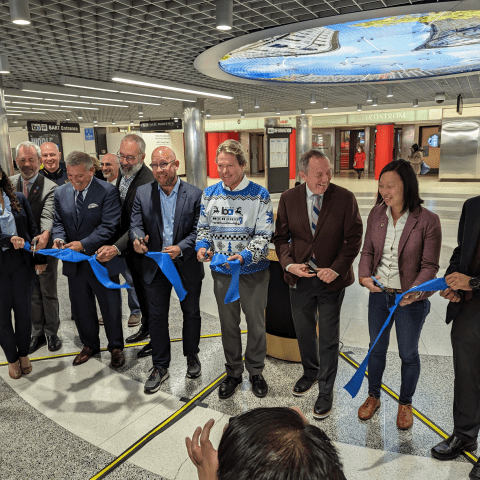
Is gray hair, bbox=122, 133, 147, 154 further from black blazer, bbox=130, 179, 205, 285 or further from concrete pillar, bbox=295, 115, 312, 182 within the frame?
concrete pillar, bbox=295, 115, 312, 182

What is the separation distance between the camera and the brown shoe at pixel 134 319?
4.40 meters

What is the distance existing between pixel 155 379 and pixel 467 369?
84.7 inches

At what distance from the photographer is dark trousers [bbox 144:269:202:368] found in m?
3.14

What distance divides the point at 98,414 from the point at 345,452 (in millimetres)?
1686

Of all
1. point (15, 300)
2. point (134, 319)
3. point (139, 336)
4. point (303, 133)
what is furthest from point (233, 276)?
point (303, 133)

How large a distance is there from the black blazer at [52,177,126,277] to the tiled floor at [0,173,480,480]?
38.0 inches

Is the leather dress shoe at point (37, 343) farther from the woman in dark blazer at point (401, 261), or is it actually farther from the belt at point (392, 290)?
the belt at point (392, 290)

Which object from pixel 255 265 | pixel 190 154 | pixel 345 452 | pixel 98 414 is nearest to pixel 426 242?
pixel 255 265

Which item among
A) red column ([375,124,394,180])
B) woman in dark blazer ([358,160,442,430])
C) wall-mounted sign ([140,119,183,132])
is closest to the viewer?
woman in dark blazer ([358,160,442,430])

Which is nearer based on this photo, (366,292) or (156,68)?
(366,292)

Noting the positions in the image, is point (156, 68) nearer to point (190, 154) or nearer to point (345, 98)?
point (190, 154)

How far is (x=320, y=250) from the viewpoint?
2.69 meters

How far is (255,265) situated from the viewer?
9.48 feet

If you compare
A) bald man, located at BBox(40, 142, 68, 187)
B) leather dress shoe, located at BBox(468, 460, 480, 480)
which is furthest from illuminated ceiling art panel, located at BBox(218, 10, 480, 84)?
leather dress shoe, located at BBox(468, 460, 480, 480)
